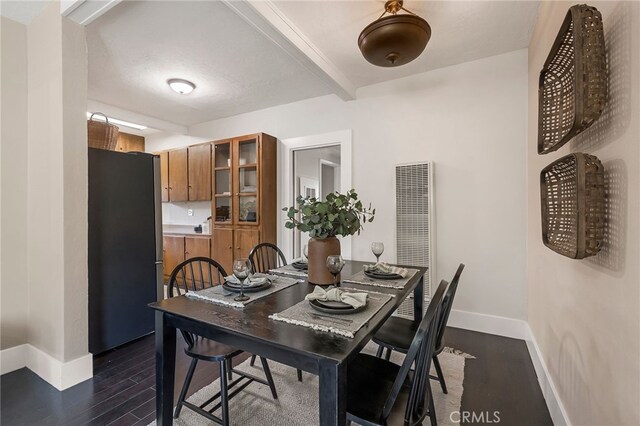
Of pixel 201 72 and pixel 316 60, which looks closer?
pixel 316 60

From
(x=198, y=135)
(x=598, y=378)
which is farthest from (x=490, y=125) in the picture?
(x=198, y=135)

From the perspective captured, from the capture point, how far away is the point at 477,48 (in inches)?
106

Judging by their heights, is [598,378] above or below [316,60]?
below

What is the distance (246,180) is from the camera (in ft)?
13.1

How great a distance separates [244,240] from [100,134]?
1.98 meters

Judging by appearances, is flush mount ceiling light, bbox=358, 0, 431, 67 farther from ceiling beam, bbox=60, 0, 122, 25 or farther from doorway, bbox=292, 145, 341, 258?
doorway, bbox=292, 145, 341, 258

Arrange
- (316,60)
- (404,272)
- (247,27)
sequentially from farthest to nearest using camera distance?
(316,60) → (247,27) → (404,272)

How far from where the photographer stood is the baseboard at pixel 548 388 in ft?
5.16

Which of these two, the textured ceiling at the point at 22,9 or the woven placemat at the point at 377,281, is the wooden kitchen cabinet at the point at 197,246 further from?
the woven placemat at the point at 377,281

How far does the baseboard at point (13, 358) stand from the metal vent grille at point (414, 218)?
3.27 m

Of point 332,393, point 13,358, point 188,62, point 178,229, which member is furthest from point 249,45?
point 178,229

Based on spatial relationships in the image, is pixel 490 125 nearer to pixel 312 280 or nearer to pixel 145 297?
pixel 312 280

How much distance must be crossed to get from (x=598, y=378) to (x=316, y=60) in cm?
279

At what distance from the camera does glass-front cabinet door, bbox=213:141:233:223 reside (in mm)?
4137
